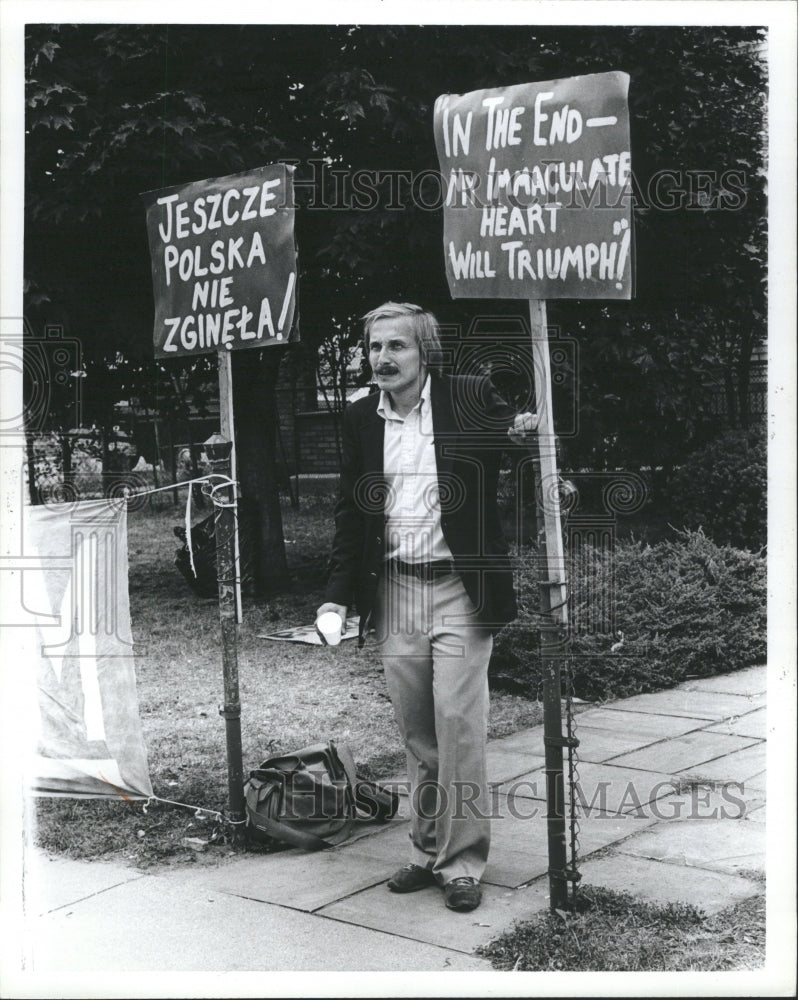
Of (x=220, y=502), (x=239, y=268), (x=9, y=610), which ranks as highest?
(x=239, y=268)

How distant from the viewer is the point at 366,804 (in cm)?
524

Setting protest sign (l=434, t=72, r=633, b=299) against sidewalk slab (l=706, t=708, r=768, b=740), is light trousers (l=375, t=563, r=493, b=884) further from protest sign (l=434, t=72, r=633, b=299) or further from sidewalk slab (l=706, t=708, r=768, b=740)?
sidewalk slab (l=706, t=708, r=768, b=740)

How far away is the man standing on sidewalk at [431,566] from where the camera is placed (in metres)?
4.23

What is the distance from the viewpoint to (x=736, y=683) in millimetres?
7773

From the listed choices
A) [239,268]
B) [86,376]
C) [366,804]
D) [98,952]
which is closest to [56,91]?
[86,376]

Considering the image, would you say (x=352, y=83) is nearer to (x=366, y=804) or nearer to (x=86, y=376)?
(x=86, y=376)

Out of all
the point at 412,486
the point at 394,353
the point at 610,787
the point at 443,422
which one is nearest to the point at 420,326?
the point at 394,353

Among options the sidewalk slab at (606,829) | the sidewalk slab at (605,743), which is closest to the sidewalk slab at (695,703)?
the sidewalk slab at (605,743)

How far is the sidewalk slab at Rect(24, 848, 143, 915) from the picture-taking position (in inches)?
175

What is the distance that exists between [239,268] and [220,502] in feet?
3.36

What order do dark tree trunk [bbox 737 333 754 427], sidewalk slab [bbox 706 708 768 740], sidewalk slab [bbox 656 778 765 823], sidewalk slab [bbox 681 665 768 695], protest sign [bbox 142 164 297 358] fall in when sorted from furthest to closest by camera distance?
dark tree trunk [bbox 737 333 754 427] → sidewalk slab [bbox 681 665 768 695] → sidewalk slab [bbox 706 708 768 740] → sidewalk slab [bbox 656 778 765 823] → protest sign [bbox 142 164 297 358]

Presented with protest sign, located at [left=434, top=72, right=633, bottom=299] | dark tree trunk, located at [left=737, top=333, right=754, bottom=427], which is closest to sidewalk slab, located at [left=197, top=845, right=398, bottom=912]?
protest sign, located at [left=434, top=72, right=633, bottom=299]

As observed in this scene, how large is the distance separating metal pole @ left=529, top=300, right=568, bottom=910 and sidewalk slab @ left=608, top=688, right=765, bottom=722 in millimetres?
3050

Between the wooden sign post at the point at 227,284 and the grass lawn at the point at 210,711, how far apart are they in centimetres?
58
